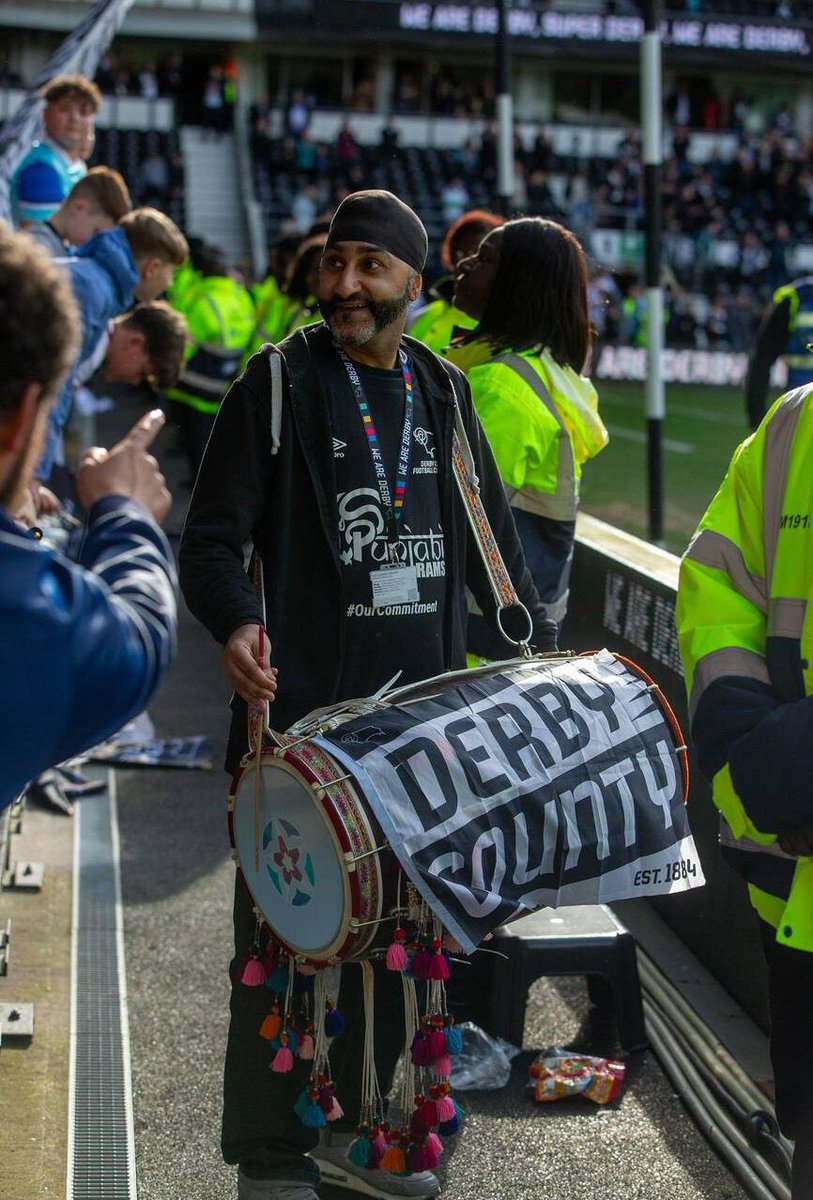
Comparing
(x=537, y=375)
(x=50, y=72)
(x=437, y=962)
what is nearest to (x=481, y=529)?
(x=537, y=375)

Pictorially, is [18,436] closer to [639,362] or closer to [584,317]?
[584,317]

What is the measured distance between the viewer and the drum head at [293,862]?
9.89 feet

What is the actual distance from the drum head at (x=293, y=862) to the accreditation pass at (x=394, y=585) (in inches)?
18.6

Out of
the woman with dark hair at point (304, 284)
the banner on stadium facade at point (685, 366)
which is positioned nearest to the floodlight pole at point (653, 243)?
the woman with dark hair at point (304, 284)

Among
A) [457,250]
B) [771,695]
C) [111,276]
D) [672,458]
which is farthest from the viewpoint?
[672,458]

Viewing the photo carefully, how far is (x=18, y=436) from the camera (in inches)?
77.1

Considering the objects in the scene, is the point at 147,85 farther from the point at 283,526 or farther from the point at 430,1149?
the point at 430,1149

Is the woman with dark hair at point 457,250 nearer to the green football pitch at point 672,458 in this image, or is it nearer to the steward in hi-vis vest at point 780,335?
the green football pitch at point 672,458

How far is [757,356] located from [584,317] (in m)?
3.67

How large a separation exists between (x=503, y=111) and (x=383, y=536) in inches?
273

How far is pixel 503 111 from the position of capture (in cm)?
977

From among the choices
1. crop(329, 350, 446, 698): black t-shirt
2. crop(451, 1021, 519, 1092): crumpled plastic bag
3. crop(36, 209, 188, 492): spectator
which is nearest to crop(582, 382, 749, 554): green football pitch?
crop(36, 209, 188, 492): spectator

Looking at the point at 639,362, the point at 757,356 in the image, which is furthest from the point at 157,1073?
the point at 639,362

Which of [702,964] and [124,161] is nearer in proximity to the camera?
[702,964]
